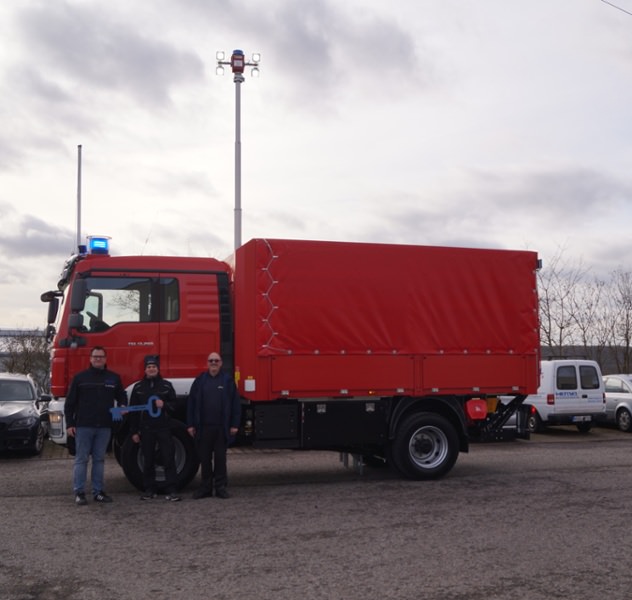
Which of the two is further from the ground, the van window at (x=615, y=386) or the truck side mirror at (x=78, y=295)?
the truck side mirror at (x=78, y=295)

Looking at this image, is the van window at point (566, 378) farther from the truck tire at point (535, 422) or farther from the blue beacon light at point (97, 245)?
the blue beacon light at point (97, 245)

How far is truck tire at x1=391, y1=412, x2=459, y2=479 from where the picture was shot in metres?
11.0

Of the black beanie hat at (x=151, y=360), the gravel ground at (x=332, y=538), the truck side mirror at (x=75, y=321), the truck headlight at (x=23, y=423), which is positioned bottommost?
the gravel ground at (x=332, y=538)

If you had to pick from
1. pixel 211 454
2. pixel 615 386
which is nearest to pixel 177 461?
pixel 211 454

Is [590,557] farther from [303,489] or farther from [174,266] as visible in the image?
[174,266]

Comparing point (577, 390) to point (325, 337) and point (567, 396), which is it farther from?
point (325, 337)

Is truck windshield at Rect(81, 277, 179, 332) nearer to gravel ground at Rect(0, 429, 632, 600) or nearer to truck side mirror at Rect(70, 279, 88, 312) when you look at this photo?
truck side mirror at Rect(70, 279, 88, 312)

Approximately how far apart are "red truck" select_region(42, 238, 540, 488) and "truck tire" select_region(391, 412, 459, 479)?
19 millimetres

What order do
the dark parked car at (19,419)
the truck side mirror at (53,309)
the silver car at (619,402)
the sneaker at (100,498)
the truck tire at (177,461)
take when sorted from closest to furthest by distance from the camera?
the sneaker at (100,498) → the truck tire at (177,461) → the truck side mirror at (53,309) → the dark parked car at (19,419) → the silver car at (619,402)

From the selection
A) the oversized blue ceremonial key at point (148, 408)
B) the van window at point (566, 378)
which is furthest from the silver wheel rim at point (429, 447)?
the van window at point (566, 378)

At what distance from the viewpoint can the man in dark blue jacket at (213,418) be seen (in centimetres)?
971

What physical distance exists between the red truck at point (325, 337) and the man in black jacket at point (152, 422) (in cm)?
31

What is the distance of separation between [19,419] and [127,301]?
501cm

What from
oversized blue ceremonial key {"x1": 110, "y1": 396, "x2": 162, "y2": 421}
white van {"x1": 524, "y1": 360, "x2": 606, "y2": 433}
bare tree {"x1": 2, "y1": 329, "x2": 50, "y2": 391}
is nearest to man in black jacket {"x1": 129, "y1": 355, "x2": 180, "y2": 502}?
oversized blue ceremonial key {"x1": 110, "y1": 396, "x2": 162, "y2": 421}
